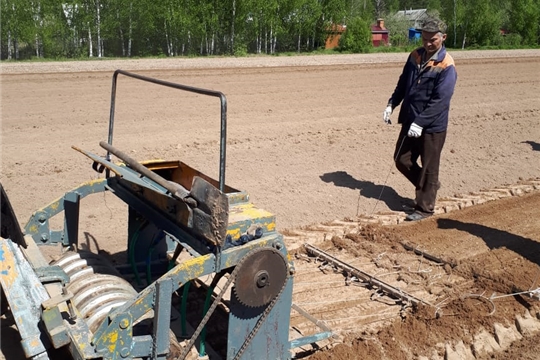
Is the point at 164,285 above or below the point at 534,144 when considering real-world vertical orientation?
above

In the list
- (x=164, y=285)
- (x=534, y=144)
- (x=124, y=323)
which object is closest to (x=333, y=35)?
(x=534, y=144)

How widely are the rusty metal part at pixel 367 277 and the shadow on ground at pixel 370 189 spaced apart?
1805 mm

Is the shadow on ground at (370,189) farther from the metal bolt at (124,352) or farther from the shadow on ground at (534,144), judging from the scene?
the metal bolt at (124,352)

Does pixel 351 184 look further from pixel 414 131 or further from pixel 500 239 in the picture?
pixel 500 239

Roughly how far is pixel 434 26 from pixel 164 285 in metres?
4.50

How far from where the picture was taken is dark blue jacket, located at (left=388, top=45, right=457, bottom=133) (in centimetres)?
657

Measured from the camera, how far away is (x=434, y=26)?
6426 mm

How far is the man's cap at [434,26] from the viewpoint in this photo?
21.1ft

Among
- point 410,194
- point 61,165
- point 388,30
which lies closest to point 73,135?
point 61,165

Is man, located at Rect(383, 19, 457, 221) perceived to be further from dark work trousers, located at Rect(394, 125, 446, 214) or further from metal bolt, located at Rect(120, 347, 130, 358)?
metal bolt, located at Rect(120, 347, 130, 358)

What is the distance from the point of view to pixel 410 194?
313 inches

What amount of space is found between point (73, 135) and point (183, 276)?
7794mm

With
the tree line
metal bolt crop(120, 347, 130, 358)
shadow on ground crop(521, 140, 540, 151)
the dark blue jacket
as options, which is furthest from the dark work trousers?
the tree line

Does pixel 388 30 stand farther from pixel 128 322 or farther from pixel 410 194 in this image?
pixel 128 322
